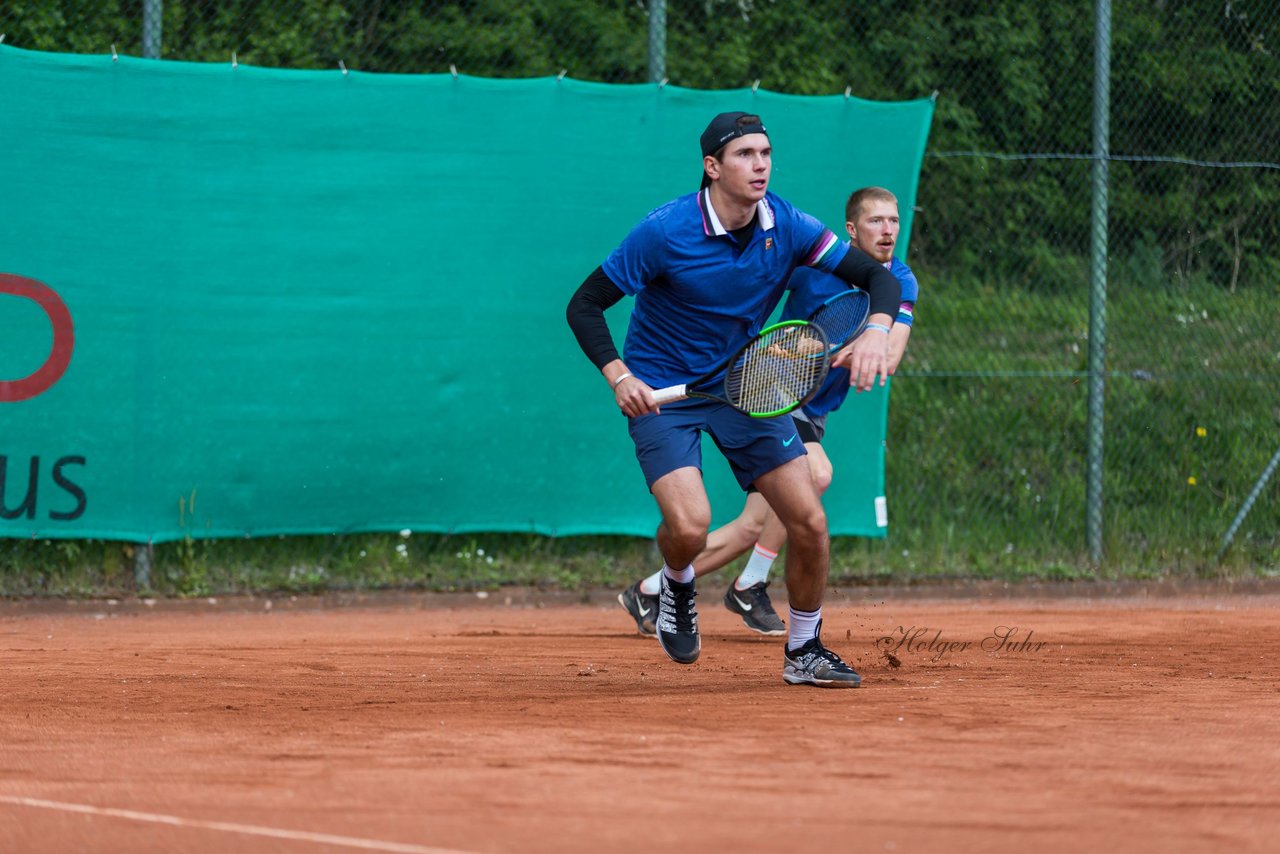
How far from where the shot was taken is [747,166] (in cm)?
551

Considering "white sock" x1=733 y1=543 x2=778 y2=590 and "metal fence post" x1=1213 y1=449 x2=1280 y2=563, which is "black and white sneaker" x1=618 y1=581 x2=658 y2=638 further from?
"metal fence post" x1=1213 y1=449 x2=1280 y2=563

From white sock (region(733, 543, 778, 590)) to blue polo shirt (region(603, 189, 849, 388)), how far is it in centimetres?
183

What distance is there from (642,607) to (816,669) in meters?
1.83

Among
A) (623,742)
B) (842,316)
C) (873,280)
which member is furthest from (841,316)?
(623,742)

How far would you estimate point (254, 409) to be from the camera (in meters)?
8.44

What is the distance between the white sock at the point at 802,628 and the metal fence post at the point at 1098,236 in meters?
4.29

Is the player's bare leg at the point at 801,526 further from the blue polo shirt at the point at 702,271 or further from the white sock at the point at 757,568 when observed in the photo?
the white sock at the point at 757,568

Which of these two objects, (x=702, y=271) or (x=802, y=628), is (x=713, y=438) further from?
(x=802, y=628)

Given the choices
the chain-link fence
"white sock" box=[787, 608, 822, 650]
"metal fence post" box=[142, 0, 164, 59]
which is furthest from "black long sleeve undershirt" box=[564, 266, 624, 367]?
the chain-link fence

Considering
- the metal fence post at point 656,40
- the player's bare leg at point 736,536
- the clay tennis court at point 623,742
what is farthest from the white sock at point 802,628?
the metal fence post at point 656,40

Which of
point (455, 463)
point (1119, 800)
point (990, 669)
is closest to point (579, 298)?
point (990, 669)

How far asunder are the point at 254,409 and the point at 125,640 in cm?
160

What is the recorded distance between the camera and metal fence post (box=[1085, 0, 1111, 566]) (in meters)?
9.48

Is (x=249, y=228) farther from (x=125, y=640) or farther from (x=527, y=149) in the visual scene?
(x=125, y=640)
